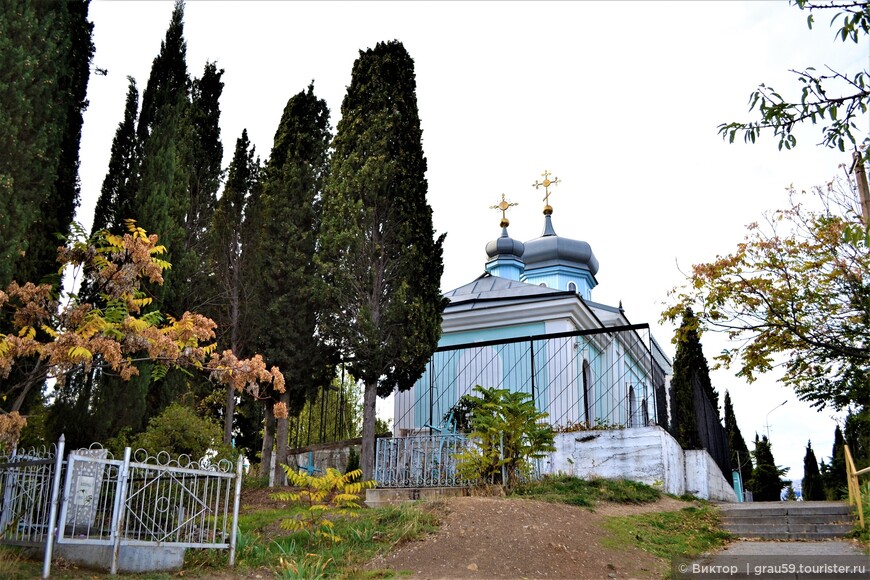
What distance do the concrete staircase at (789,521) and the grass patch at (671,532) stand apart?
308mm

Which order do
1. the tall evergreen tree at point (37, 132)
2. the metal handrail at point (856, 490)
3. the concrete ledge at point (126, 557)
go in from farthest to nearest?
1. the metal handrail at point (856, 490)
2. the tall evergreen tree at point (37, 132)
3. the concrete ledge at point (126, 557)

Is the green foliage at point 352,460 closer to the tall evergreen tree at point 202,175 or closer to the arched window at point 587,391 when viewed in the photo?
the tall evergreen tree at point 202,175

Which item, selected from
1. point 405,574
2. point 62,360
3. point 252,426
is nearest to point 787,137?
point 405,574

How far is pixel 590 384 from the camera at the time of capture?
2081cm

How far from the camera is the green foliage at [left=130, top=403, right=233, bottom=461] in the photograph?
415 inches

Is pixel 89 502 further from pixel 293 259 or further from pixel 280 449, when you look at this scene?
pixel 293 259

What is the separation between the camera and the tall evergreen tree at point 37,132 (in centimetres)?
941

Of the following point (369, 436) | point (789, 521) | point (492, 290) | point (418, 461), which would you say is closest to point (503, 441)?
point (418, 461)

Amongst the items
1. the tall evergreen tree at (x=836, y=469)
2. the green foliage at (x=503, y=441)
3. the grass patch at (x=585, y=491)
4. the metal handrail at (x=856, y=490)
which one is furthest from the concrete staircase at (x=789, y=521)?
the tall evergreen tree at (x=836, y=469)

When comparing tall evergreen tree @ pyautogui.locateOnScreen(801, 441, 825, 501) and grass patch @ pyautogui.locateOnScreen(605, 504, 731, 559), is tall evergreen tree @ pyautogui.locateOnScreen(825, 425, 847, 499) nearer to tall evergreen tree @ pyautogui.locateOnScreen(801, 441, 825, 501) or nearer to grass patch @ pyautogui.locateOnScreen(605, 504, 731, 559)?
tall evergreen tree @ pyautogui.locateOnScreen(801, 441, 825, 501)

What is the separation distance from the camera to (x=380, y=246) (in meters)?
13.9

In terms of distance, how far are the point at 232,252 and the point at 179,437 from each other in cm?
524

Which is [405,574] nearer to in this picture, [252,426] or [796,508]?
[796,508]

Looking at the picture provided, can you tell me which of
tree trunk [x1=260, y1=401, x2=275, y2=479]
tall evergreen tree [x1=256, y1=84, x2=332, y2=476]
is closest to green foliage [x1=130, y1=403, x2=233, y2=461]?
tall evergreen tree [x1=256, y1=84, x2=332, y2=476]
